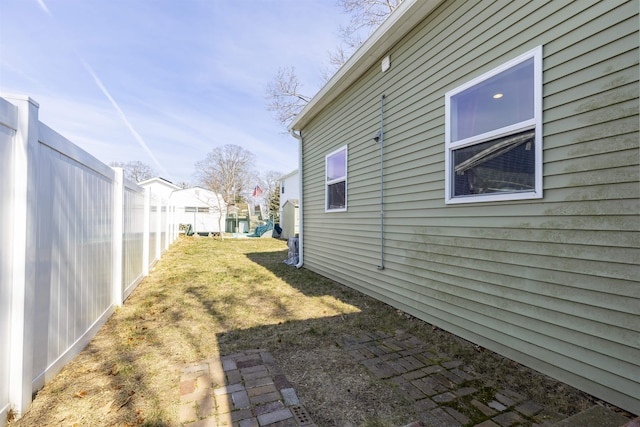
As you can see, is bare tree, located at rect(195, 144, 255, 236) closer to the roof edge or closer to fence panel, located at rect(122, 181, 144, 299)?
fence panel, located at rect(122, 181, 144, 299)

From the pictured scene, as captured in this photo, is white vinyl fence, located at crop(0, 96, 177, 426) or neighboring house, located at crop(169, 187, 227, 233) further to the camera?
neighboring house, located at crop(169, 187, 227, 233)

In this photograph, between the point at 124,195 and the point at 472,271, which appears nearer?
the point at 472,271

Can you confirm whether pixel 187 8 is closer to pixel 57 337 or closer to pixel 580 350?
pixel 57 337

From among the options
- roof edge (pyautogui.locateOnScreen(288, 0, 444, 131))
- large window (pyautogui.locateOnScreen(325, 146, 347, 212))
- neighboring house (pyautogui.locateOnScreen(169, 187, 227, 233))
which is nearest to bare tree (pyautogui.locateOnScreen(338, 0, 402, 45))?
roof edge (pyautogui.locateOnScreen(288, 0, 444, 131))

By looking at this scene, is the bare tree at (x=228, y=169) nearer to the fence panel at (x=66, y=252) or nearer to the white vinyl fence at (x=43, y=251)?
the fence panel at (x=66, y=252)

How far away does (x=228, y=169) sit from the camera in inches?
1057

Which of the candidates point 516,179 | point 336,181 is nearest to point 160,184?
point 336,181

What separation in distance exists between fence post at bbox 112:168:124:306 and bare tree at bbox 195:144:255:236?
20613 millimetres

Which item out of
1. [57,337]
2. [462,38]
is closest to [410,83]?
[462,38]

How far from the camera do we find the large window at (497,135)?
92.1 inches

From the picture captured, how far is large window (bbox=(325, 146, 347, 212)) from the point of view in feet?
17.8

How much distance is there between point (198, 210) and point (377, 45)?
2150 centimetres

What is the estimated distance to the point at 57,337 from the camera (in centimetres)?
218

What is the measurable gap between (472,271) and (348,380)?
5.17ft
